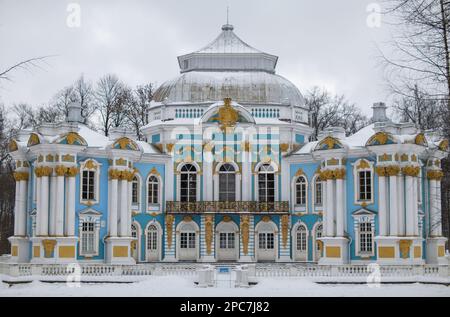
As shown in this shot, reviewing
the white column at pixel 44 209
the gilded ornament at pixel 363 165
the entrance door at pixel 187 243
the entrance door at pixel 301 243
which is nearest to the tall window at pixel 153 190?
the entrance door at pixel 187 243

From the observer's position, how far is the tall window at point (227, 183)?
3947cm

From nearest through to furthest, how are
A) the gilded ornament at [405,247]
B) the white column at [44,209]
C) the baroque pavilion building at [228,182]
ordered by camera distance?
the gilded ornament at [405,247], the white column at [44,209], the baroque pavilion building at [228,182]

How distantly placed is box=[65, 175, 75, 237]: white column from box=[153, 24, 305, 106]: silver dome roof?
813 cm

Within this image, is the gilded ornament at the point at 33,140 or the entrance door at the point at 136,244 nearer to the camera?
the gilded ornament at the point at 33,140

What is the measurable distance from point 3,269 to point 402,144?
1641 centimetres

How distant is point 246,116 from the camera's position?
128ft

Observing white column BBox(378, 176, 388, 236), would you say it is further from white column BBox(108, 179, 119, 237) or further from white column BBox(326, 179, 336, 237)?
white column BBox(108, 179, 119, 237)

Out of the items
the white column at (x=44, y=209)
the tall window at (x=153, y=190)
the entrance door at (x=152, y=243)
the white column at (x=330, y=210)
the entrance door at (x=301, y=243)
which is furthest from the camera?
the tall window at (x=153, y=190)

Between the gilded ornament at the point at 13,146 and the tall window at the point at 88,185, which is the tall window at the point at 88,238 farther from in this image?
the gilded ornament at the point at 13,146

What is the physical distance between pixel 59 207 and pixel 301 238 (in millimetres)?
11637

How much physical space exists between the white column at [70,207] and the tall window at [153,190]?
523 centimetres

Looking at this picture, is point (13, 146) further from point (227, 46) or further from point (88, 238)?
point (227, 46)
